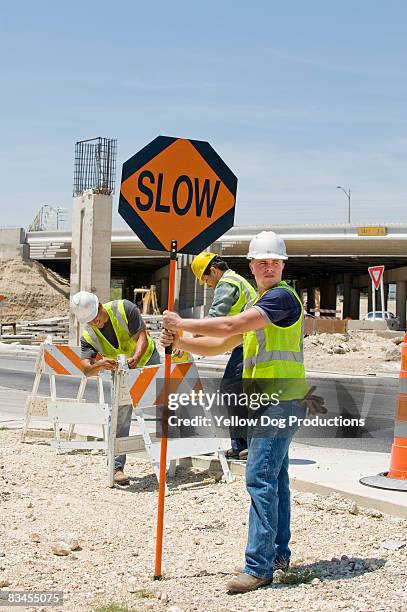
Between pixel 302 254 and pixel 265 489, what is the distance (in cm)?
5270

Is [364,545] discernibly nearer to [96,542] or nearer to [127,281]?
[96,542]

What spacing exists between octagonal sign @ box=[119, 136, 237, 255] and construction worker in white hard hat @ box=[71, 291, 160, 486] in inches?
114

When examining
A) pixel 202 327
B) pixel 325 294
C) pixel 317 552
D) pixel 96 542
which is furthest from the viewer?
pixel 325 294

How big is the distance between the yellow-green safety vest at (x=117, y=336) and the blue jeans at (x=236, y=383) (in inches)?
32.1

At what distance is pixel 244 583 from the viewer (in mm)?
5215

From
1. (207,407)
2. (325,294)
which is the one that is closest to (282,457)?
(207,407)

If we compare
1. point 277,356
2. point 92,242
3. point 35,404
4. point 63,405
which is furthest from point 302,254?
point 277,356

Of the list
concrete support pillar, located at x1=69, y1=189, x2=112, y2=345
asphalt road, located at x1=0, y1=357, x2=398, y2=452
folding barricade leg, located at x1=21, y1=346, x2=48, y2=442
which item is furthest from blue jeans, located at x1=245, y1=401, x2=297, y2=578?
concrete support pillar, located at x1=69, y1=189, x2=112, y2=345

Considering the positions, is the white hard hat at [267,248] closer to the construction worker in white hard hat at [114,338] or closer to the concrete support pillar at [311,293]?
the construction worker in white hard hat at [114,338]

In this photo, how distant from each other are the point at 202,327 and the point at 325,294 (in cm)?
8090

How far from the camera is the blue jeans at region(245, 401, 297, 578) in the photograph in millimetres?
5312

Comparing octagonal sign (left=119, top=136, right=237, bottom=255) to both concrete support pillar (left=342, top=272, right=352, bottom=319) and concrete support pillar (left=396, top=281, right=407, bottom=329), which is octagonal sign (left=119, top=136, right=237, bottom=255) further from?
concrete support pillar (left=342, top=272, right=352, bottom=319)

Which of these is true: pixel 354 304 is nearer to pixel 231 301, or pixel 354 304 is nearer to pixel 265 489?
pixel 231 301

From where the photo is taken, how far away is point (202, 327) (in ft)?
16.8
